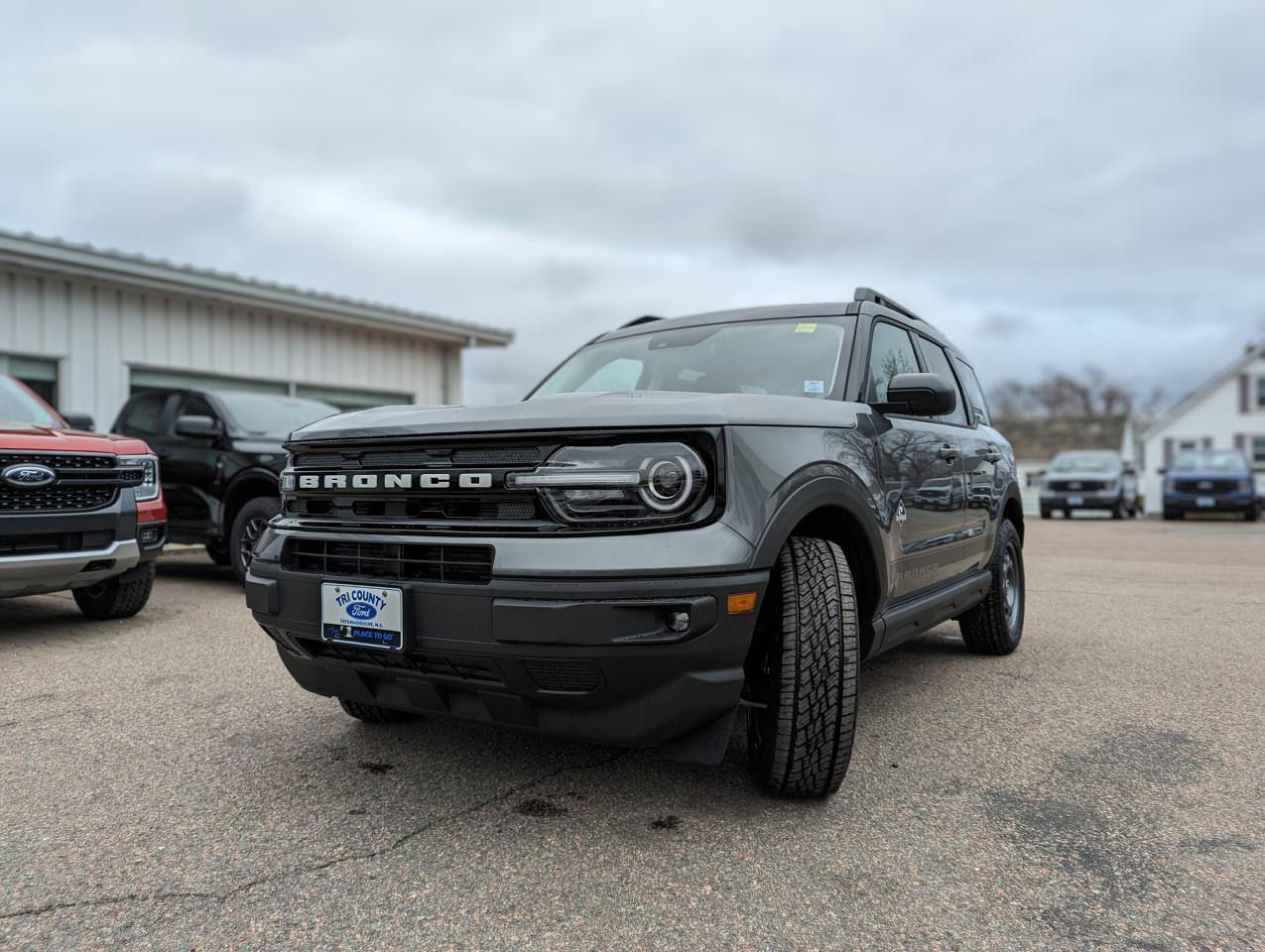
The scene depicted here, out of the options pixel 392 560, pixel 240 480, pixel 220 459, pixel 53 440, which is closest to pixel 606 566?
pixel 392 560

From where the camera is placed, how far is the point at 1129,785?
297cm

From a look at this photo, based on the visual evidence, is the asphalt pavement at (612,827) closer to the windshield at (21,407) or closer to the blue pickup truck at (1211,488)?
the windshield at (21,407)

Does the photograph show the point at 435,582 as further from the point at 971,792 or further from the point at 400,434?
the point at 971,792

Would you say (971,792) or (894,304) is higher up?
(894,304)

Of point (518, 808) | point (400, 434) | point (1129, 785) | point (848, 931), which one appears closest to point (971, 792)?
point (1129, 785)

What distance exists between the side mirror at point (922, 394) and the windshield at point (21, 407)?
16.8ft

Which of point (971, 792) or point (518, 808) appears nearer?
point (518, 808)

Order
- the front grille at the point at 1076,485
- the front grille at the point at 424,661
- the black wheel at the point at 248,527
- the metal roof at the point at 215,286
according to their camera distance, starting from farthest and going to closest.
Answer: the front grille at the point at 1076,485 < the metal roof at the point at 215,286 < the black wheel at the point at 248,527 < the front grille at the point at 424,661

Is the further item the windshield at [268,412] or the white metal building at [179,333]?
the white metal building at [179,333]

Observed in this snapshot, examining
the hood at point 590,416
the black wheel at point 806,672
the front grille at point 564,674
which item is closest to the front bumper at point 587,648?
the front grille at point 564,674

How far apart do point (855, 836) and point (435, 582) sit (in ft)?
4.47

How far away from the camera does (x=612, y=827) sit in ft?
8.52

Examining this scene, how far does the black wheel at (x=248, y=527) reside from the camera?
257 inches

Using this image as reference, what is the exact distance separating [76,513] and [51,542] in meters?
0.20
